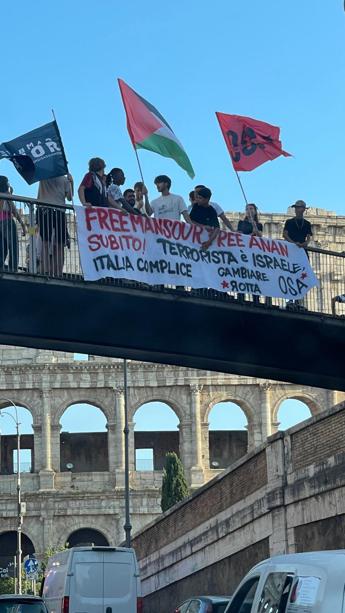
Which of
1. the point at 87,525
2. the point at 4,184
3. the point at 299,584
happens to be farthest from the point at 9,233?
the point at 87,525

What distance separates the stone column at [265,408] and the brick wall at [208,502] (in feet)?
135

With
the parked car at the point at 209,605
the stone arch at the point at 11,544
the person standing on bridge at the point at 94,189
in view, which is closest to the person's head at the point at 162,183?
the person standing on bridge at the point at 94,189

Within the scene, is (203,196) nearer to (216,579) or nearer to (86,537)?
(216,579)

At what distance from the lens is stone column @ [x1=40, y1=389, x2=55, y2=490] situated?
9069 centimetres

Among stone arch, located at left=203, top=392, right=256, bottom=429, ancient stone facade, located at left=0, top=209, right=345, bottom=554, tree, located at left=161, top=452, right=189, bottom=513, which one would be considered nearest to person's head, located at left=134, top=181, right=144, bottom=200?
tree, located at left=161, top=452, right=189, bottom=513

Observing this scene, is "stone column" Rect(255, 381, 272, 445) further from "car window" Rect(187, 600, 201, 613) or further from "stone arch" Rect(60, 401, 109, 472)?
"car window" Rect(187, 600, 201, 613)

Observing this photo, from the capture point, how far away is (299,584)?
1120cm

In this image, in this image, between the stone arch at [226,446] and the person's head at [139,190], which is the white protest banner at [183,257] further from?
the stone arch at [226,446]

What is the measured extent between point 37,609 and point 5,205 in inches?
256

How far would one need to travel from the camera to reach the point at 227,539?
116 feet

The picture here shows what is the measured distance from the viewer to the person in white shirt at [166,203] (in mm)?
23172

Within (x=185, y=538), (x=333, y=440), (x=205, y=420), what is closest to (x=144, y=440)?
(x=205, y=420)

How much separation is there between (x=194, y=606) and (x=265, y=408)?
69.1 meters

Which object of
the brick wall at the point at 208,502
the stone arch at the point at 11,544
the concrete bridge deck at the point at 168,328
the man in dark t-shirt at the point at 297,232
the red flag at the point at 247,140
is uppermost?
the red flag at the point at 247,140
